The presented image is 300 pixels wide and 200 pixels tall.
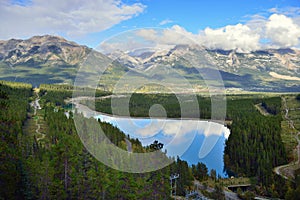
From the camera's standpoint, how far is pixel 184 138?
88.1 feet

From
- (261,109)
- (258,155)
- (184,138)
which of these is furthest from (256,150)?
(261,109)

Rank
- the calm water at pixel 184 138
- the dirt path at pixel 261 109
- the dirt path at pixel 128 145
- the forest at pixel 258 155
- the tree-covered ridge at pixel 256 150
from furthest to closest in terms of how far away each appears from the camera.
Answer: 1. the dirt path at pixel 261 109
2. the tree-covered ridge at pixel 256 150
3. the forest at pixel 258 155
4. the calm water at pixel 184 138
5. the dirt path at pixel 128 145

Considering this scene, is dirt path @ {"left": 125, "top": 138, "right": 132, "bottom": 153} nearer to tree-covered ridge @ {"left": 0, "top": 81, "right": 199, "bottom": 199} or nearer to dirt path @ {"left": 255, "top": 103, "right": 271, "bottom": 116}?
tree-covered ridge @ {"left": 0, "top": 81, "right": 199, "bottom": 199}

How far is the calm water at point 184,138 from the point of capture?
26688 millimetres

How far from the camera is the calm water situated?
26.7m

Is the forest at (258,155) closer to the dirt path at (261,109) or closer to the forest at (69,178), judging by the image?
the forest at (69,178)

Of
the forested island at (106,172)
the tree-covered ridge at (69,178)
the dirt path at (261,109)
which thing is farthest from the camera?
the dirt path at (261,109)

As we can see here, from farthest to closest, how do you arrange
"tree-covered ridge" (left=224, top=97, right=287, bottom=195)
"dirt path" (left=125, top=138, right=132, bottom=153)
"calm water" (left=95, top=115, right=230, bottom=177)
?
"tree-covered ridge" (left=224, top=97, right=287, bottom=195), "calm water" (left=95, top=115, right=230, bottom=177), "dirt path" (left=125, top=138, right=132, bottom=153)

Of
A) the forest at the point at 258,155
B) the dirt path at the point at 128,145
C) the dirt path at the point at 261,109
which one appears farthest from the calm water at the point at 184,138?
the dirt path at the point at 261,109

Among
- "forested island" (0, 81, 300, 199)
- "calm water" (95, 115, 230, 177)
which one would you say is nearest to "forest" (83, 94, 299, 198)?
"forested island" (0, 81, 300, 199)

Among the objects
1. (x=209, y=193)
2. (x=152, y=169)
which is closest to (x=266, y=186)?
(x=209, y=193)

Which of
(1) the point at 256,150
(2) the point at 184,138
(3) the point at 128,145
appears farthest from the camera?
(1) the point at 256,150

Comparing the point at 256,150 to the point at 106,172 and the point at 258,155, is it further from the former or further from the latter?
the point at 106,172

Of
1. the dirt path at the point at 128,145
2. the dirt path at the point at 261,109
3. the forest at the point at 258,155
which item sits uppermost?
the dirt path at the point at 261,109
